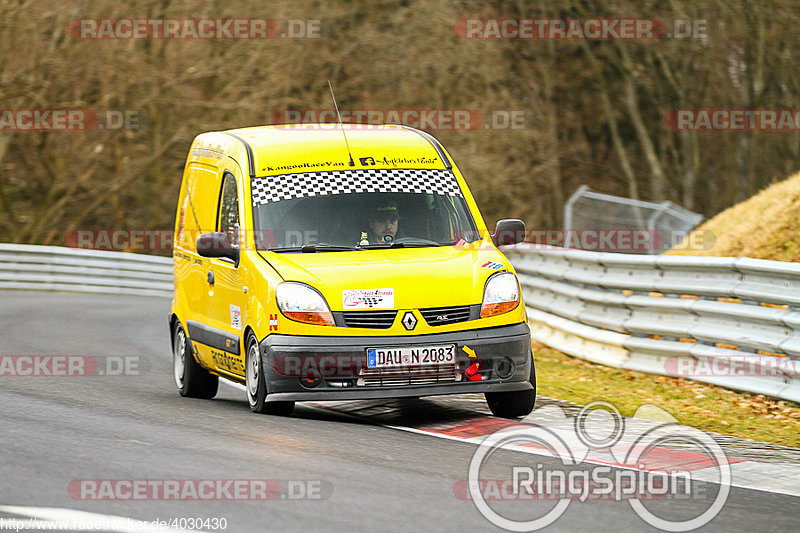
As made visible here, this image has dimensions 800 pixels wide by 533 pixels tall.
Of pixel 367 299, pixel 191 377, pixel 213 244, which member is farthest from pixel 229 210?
pixel 367 299

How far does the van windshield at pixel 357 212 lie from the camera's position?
9562 mm

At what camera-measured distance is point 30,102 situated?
36000 mm

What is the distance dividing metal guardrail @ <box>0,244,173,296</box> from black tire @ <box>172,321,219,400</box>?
17315 millimetres

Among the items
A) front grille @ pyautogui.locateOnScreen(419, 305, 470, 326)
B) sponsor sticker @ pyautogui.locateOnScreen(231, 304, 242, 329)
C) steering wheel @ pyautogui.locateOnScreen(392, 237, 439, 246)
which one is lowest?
sponsor sticker @ pyautogui.locateOnScreen(231, 304, 242, 329)

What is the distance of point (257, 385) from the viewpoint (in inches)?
360

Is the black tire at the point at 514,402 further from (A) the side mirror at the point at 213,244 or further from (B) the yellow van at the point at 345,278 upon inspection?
(A) the side mirror at the point at 213,244

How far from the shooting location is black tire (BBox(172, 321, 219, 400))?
36.1ft

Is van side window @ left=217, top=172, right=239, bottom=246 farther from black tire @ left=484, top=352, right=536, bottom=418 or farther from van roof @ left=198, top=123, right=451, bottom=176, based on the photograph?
black tire @ left=484, top=352, right=536, bottom=418

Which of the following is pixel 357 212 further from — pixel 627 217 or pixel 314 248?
pixel 627 217

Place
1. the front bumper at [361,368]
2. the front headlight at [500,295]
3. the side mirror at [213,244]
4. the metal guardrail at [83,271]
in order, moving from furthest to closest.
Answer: the metal guardrail at [83,271]
the side mirror at [213,244]
the front headlight at [500,295]
the front bumper at [361,368]

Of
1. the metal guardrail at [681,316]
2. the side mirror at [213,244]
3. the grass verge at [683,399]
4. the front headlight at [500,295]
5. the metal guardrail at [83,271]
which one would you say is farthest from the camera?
the metal guardrail at [83,271]

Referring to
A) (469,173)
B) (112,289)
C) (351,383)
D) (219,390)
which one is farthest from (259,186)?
(469,173)

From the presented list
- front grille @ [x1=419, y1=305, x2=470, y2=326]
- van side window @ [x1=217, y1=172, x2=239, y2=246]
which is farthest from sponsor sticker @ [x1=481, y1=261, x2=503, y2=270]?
van side window @ [x1=217, y1=172, x2=239, y2=246]

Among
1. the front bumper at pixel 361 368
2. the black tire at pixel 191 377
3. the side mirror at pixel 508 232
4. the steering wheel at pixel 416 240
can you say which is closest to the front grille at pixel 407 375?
the front bumper at pixel 361 368
